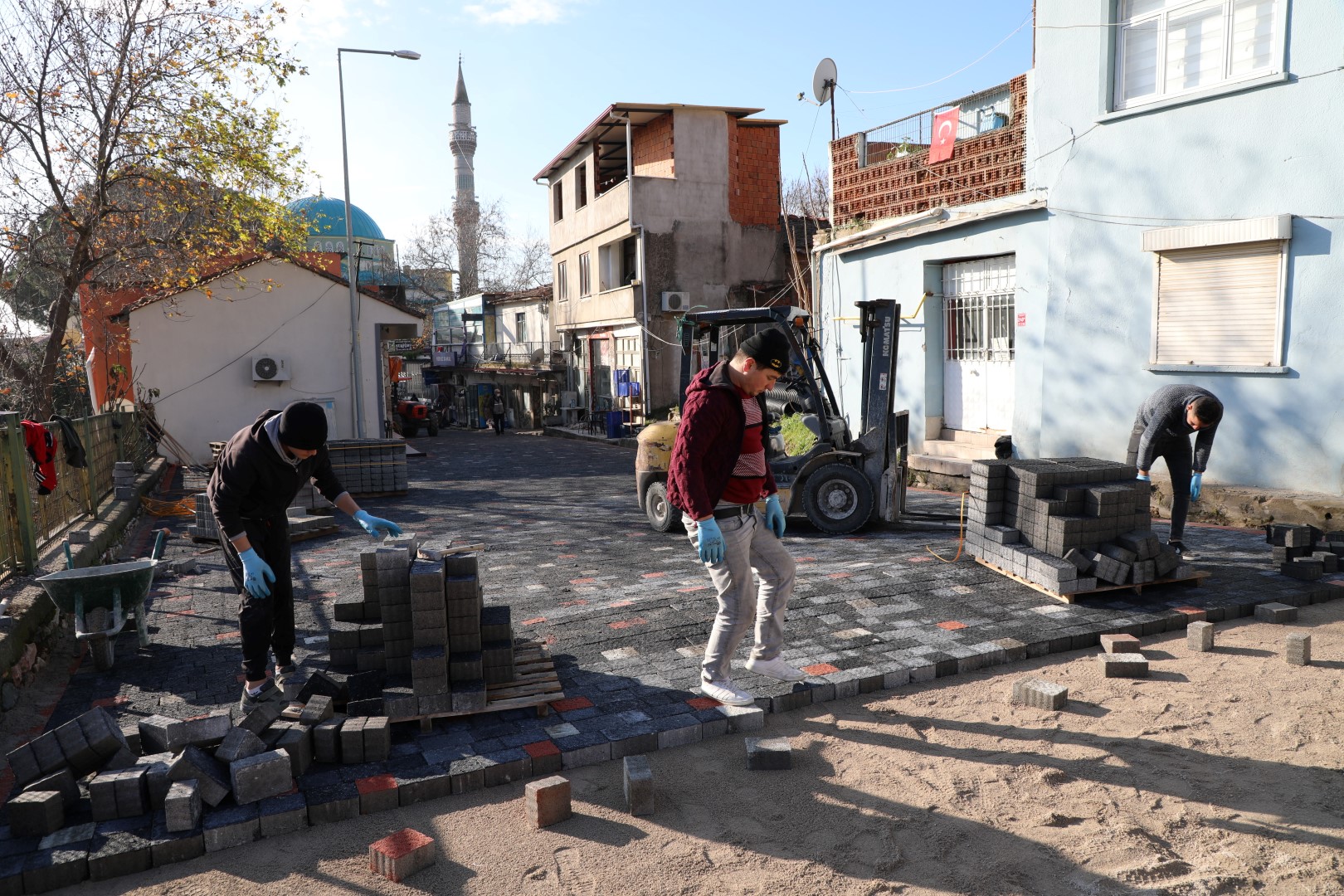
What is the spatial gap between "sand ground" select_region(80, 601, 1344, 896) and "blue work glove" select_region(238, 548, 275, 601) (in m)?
1.50

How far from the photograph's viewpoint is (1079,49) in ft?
34.9

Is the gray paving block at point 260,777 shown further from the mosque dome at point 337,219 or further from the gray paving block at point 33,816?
the mosque dome at point 337,219

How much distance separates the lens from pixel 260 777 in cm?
373

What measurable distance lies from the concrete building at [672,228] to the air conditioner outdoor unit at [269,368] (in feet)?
31.4

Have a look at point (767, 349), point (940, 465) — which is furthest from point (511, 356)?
point (767, 349)

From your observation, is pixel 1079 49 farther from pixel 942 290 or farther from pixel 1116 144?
pixel 942 290

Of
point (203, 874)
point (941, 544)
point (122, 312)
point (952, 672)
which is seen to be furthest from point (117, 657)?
point (122, 312)

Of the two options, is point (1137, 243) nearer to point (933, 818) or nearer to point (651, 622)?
point (651, 622)

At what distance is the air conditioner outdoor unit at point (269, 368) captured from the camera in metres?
19.9

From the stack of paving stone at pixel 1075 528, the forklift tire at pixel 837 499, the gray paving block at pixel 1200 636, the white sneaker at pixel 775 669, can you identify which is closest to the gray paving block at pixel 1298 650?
the gray paving block at pixel 1200 636

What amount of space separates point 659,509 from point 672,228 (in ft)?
54.2

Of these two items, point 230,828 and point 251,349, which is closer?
point 230,828

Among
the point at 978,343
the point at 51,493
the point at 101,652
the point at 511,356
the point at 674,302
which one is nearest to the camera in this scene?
the point at 101,652

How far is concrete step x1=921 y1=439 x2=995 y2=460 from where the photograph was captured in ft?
41.3
